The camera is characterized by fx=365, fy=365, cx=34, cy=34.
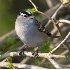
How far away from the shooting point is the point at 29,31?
4.87 meters

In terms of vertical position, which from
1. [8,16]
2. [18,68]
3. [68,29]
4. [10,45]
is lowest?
[18,68]

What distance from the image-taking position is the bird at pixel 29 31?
15.9 feet

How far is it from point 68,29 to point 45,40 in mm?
1424

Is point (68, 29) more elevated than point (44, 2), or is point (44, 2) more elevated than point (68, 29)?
point (44, 2)

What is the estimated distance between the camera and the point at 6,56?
14.9 feet

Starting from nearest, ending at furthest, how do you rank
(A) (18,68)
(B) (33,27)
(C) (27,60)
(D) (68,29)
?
(A) (18,68) < (B) (33,27) < (C) (27,60) < (D) (68,29)

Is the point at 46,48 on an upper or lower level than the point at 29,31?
lower

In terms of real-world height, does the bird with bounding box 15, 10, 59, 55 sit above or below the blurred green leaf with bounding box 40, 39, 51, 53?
above

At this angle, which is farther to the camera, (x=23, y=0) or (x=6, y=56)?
(x=23, y=0)

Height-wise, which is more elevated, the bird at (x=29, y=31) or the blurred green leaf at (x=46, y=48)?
the bird at (x=29, y=31)

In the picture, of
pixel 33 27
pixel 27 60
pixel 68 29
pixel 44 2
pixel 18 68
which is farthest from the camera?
pixel 44 2

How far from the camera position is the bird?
15.9ft

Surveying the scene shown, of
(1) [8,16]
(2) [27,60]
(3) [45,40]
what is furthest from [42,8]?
(3) [45,40]

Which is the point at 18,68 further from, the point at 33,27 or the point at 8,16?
the point at 8,16
